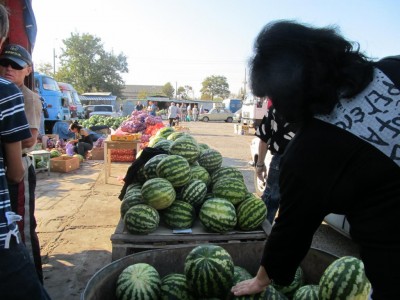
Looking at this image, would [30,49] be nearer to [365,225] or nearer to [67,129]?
[365,225]

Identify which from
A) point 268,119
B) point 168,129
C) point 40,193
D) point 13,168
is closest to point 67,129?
point 40,193

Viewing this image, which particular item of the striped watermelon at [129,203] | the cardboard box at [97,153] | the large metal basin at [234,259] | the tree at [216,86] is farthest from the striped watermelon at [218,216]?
the tree at [216,86]

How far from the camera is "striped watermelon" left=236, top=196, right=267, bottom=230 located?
10.3 ft

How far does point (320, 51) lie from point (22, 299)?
5.50ft

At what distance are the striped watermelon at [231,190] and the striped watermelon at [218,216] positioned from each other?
180 millimetres

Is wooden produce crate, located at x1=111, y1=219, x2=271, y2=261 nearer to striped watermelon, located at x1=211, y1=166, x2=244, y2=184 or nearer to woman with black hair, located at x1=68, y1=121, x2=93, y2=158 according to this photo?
striped watermelon, located at x1=211, y1=166, x2=244, y2=184

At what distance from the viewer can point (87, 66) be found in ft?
187

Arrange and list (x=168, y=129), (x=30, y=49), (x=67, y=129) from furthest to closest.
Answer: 1. (x=67, y=129)
2. (x=168, y=129)
3. (x=30, y=49)

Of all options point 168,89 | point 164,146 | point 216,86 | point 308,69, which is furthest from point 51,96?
point 216,86

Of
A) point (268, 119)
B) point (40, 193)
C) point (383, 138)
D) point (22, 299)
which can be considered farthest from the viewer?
point (40, 193)

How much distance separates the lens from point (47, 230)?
507 centimetres

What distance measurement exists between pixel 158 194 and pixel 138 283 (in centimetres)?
109

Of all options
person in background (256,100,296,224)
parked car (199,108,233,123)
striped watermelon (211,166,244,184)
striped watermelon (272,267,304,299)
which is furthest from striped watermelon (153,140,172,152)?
parked car (199,108,233,123)

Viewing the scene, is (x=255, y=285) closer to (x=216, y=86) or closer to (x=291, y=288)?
(x=291, y=288)
